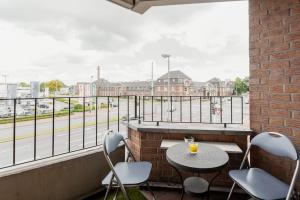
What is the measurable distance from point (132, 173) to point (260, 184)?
3.71ft

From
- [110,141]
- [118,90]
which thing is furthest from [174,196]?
[118,90]

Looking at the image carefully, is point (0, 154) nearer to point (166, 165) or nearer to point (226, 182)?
point (166, 165)

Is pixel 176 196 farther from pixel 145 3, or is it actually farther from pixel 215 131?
pixel 145 3

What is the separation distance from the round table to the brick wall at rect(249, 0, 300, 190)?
2.18ft

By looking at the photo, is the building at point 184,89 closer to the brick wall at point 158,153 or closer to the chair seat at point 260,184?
the brick wall at point 158,153

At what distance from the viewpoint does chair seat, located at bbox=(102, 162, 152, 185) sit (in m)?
1.49

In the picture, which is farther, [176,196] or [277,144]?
[176,196]

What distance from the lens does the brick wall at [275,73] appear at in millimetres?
1586

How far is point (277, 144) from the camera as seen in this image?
1.55m

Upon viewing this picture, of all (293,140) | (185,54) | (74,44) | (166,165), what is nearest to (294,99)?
(293,140)

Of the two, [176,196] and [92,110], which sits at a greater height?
[92,110]

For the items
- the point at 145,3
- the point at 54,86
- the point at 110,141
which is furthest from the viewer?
the point at 54,86

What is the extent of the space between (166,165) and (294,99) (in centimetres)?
160

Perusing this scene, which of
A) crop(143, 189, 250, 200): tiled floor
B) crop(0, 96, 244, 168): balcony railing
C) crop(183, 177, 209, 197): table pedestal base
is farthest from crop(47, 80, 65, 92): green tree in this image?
crop(183, 177, 209, 197): table pedestal base
